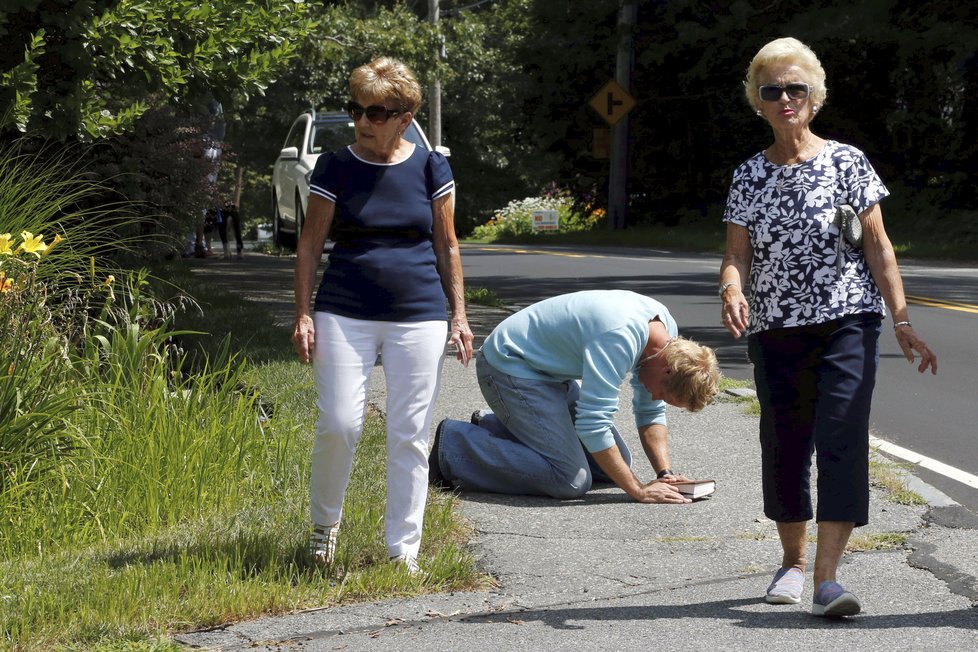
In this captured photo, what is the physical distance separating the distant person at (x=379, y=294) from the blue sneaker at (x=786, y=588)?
115 cm

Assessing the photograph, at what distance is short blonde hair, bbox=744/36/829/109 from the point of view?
4836 mm

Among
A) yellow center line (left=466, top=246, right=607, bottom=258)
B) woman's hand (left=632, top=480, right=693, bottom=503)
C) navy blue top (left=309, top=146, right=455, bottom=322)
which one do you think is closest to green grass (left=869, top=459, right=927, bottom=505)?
woman's hand (left=632, top=480, right=693, bottom=503)

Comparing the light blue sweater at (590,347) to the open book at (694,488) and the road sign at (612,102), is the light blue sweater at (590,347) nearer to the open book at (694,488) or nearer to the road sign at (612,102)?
the open book at (694,488)

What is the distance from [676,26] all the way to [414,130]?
2025 cm

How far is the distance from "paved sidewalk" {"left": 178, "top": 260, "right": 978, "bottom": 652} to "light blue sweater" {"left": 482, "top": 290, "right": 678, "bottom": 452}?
41cm

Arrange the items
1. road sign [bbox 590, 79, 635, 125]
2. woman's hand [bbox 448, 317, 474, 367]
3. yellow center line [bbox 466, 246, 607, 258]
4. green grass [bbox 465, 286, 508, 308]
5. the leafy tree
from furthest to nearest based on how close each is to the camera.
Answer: road sign [bbox 590, 79, 635, 125], yellow center line [bbox 466, 246, 607, 258], green grass [bbox 465, 286, 508, 308], the leafy tree, woman's hand [bbox 448, 317, 474, 367]

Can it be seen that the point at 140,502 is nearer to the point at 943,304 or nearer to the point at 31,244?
the point at 31,244

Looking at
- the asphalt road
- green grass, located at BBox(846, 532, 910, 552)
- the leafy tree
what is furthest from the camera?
the leafy tree

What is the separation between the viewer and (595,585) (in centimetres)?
516

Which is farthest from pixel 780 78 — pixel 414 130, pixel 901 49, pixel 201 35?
pixel 901 49

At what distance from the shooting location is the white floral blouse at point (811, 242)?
4.78 metres

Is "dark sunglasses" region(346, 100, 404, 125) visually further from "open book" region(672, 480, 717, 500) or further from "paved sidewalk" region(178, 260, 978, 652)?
"open book" region(672, 480, 717, 500)

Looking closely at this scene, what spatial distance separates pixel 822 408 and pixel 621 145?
33081mm

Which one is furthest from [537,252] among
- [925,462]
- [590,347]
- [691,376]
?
[691,376]
